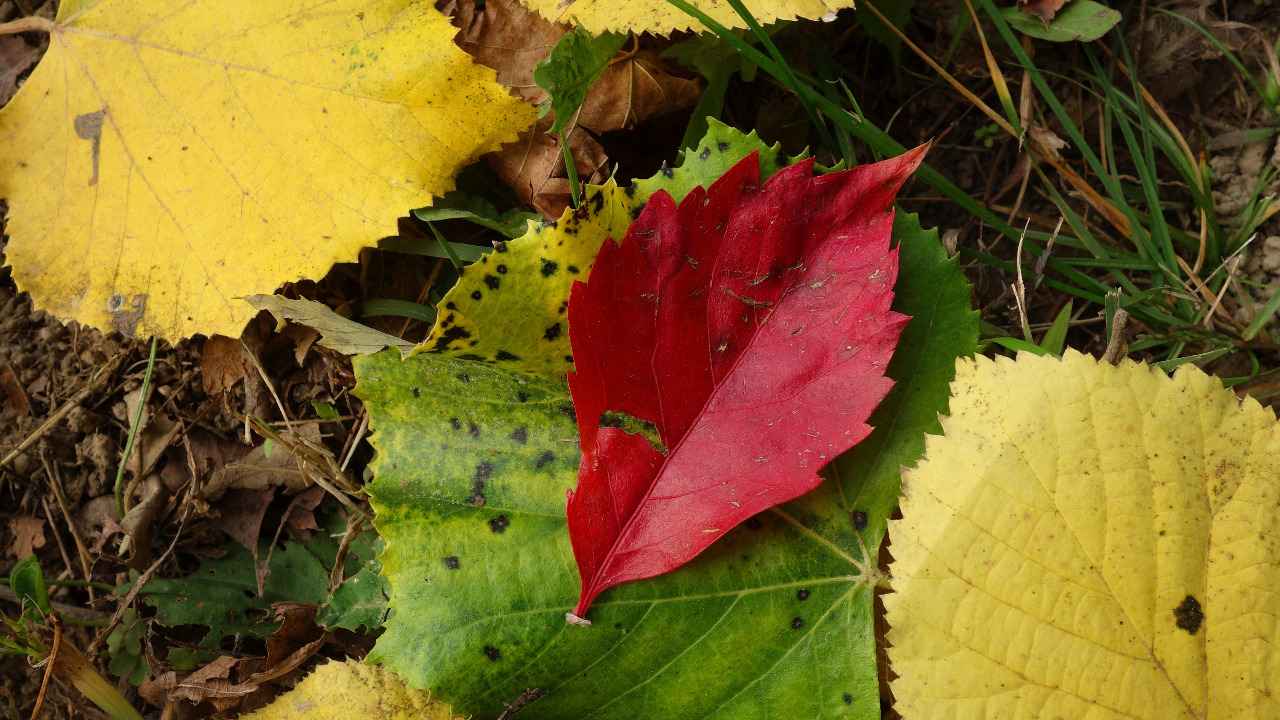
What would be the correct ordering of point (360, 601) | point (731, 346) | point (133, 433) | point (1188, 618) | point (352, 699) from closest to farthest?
point (1188, 618) → point (731, 346) → point (352, 699) → point (360, 601) → point (133, 433)

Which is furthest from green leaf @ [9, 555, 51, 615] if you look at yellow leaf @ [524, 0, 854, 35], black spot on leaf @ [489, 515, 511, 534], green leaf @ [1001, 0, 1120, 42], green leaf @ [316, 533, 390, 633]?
green leaf @ [1001, 0, 1120, 42]

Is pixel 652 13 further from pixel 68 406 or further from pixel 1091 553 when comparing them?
pixel 68 406

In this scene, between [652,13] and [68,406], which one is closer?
[652,13]

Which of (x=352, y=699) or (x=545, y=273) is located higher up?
(x=545, y=273)

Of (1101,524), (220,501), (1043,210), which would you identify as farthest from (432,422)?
(1043,210)

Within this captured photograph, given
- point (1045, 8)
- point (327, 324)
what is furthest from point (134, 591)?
point (1045, 8)

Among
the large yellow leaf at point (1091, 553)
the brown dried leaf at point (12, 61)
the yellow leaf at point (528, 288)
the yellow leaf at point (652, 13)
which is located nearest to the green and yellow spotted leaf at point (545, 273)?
the yellow leaf at point (528, 288)
